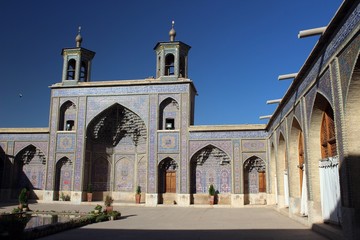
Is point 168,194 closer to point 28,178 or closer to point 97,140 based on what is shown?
point 97,140

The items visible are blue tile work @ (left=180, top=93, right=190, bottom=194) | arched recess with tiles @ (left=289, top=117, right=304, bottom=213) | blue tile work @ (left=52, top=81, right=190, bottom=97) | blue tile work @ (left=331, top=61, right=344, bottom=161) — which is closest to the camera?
blue tile work @ (left=331, top=61, right=344, bottom=161)

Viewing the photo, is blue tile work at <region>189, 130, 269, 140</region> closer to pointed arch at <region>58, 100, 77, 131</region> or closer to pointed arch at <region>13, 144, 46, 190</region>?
pointed arch at <region>58, 100, 77, 131</region>

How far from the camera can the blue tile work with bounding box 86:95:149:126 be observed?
17.9m

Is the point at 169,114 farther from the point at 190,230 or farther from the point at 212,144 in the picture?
the point at 190,230

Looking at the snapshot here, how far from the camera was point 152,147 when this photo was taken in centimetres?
1738

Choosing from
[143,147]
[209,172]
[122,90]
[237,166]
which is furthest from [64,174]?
[237,166]

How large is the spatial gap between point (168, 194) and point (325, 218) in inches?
393

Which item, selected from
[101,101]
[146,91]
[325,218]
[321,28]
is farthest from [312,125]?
[101,101]

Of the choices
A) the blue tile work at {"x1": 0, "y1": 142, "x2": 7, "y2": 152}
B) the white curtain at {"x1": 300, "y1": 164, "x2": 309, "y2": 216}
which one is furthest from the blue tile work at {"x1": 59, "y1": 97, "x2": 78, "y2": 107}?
the white curtain at {"x1": 300, "y1": 164, "x2": 309, "y2": 216}

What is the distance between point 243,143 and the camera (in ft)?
56.1

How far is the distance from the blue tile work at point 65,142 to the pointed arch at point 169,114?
175 inches

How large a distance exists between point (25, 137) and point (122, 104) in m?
5.34

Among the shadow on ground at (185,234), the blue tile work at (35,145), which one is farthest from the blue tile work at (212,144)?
the shadow on ground at (185,234)

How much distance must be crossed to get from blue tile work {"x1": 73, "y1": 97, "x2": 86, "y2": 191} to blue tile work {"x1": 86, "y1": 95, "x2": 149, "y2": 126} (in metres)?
0.28
